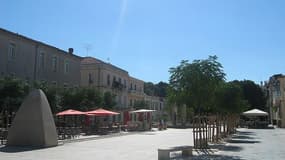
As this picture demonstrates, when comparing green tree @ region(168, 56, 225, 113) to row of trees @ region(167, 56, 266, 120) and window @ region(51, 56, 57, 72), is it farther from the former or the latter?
window @ region(51, 56, 57, 72)

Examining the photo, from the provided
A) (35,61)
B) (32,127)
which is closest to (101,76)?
(35,61)

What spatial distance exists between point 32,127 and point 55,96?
12730 millimetres

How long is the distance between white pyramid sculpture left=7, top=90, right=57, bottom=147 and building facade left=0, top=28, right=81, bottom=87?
12354 millimetres

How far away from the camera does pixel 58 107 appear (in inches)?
1310

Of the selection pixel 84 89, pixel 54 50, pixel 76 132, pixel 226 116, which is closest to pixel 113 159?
pixel 76 132

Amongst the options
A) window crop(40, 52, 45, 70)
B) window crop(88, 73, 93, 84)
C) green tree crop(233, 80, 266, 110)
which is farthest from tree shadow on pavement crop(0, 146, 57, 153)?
green tree crop(233, 80, 266, 110)

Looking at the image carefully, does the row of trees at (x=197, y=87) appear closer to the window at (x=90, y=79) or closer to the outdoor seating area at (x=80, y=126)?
the outdoor seating area at (x=80, y=126)

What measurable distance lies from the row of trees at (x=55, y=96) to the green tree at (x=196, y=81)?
43.8 ft

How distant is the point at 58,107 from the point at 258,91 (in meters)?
48.6

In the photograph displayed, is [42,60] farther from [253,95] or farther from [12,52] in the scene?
[253,95]

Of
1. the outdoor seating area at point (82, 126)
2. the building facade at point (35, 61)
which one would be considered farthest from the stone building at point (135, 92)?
→ the building facade at point (35, 61)

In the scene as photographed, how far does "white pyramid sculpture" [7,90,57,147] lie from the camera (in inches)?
757

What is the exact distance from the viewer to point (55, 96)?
31.9 m

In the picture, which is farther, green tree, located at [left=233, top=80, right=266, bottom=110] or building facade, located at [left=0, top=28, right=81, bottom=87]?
green tree, located at [left=233, top=80, right=266, bottom=110]
